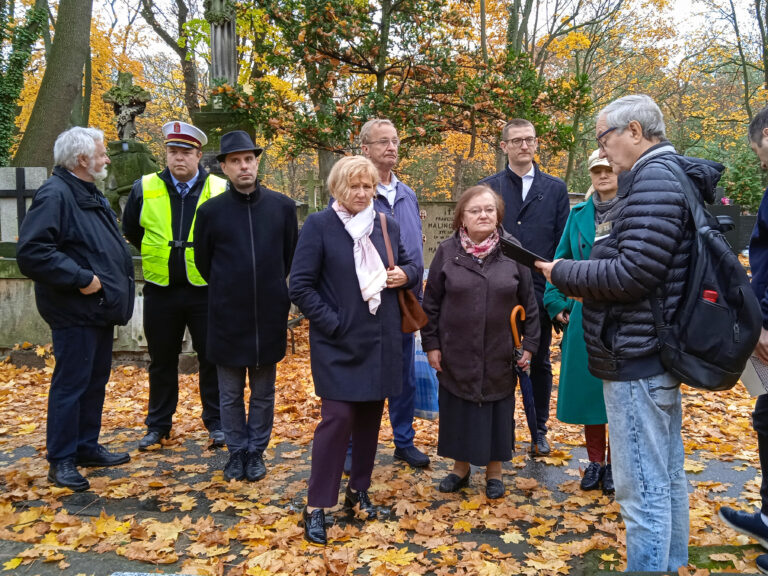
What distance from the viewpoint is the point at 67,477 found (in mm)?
4137

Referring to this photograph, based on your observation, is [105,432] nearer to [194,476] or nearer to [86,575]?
[194,476]

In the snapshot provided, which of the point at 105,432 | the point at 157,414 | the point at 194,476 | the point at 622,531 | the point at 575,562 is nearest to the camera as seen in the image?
the point at 575,562

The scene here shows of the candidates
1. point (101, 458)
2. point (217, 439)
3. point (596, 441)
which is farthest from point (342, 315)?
point (101, 458)

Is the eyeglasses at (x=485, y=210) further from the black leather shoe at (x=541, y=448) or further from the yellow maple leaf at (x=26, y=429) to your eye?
the yellow maple leaf at (x=26, y=429)

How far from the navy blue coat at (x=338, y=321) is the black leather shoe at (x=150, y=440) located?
224cm

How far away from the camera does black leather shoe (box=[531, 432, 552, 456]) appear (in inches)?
191

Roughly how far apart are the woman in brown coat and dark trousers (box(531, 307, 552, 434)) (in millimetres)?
738

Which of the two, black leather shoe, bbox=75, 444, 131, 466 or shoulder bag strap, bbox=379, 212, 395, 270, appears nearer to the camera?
shoulder bag strap, bbox=379, 212, 395, 270

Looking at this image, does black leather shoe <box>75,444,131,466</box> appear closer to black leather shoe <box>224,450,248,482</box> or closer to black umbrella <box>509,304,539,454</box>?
black leather shoe <box>224,450,248,482</box>

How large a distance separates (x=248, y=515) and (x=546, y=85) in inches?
286

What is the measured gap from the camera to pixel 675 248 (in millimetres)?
2514

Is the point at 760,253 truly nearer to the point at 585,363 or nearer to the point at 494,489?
the point at 585,363

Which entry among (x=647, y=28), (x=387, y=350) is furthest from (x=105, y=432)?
(x=647, y=28)

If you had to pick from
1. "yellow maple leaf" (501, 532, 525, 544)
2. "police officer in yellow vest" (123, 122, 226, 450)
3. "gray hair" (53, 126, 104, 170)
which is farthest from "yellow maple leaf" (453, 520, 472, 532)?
"gray hair" (53, 126, 104, 170)
